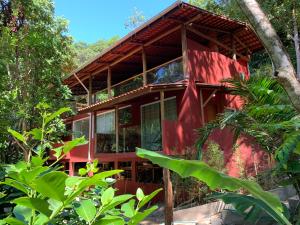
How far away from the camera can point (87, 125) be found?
23.0 m

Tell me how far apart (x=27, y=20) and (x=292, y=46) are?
730 inches

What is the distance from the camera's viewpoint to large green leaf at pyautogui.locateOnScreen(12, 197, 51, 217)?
110cm

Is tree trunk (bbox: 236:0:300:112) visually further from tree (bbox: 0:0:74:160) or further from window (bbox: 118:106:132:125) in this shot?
window (bbox: 118:106:132:125)

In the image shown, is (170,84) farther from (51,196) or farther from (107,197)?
(51,196)

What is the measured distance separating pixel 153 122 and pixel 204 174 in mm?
14537

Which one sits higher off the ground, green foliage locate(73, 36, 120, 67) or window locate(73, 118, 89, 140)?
green foliage locate(73, 36, 120, 67)

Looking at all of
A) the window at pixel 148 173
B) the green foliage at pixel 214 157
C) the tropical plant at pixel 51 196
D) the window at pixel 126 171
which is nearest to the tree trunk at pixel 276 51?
the tropical plant at pixel 51 196

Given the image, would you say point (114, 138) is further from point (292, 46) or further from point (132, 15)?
point (132, 15)

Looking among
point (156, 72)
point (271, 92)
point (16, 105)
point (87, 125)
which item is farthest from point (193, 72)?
point (87, 125)

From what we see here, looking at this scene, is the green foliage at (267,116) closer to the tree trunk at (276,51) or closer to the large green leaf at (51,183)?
the tree trunk at (276,51)

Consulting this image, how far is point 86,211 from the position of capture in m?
1.41

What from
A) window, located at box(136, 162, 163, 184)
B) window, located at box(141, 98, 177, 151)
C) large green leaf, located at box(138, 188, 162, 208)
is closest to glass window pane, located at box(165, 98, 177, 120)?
window, located at box(141, 98, 177, 151)

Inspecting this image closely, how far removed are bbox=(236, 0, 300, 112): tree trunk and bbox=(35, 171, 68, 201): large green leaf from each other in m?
2.86

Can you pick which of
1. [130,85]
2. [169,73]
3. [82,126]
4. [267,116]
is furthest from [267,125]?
[82,126]
